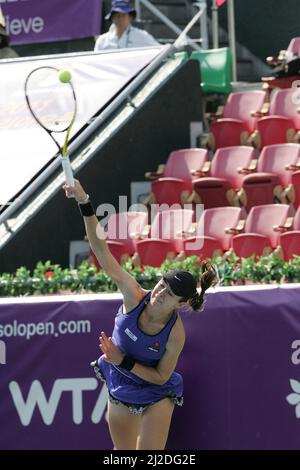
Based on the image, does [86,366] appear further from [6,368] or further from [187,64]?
[187,64]

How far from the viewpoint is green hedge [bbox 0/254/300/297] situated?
8219mm

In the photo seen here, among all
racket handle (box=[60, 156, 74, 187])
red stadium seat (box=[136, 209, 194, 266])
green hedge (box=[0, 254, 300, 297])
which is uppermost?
racket handle (box=[60, 156, 74, 187])

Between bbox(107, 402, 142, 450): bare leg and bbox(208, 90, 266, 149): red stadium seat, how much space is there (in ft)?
15.0

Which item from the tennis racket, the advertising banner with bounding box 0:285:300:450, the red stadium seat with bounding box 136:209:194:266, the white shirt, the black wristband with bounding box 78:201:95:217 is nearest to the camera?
the black wristband with bounding box 78:201:95:217

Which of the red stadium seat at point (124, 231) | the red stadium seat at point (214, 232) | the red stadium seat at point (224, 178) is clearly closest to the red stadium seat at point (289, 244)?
the red stadium seat at point (214, 232)

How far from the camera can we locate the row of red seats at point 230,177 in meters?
10.8

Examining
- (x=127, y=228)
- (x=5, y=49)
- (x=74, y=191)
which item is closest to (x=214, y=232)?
(x=127, y=228)

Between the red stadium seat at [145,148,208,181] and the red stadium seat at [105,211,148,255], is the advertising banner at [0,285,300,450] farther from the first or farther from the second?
the red stadium seat at [145,148,208,181]

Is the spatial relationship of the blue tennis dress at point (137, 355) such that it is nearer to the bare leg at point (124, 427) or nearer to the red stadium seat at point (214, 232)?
the bare leg at point (124, 427)

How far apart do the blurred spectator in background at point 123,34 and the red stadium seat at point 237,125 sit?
135 cm

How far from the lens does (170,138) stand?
12008 millimetres

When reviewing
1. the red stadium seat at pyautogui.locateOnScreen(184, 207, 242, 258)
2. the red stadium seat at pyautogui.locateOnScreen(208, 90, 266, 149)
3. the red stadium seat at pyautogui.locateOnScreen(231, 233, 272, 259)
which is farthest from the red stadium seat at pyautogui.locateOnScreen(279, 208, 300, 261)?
the red stadium seat at pyautogui.locateOnScreen(208, 90, 266, 149)

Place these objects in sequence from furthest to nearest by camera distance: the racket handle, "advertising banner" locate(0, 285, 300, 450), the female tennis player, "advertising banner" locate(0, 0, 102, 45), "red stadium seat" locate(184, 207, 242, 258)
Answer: "advertising banner" locate(0, 0, 102, 45) < "red stadium seat" locate(184, 207, 242, 258) < "advertising banner" locate(0, 285, 300, 450) < the female tennis player < the racket handle

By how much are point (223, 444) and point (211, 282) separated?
43.1 inches
